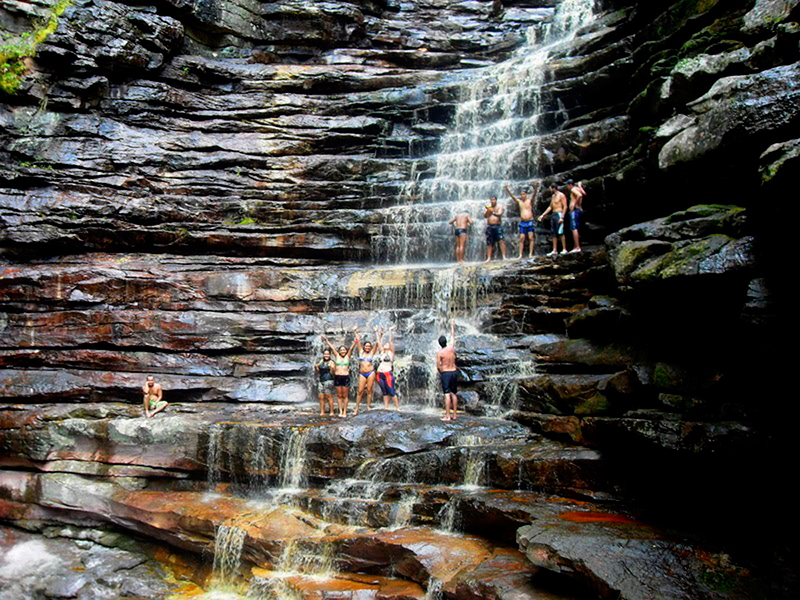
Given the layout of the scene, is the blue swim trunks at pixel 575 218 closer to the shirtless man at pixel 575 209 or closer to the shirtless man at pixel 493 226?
the shirtless man at pixel 575 209

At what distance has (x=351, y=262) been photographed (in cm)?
1781

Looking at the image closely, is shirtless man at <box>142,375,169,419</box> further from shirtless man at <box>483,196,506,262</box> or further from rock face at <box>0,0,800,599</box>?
shirtless man at <box>483,196,506,262</box>

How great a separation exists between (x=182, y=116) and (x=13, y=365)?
10507 mm

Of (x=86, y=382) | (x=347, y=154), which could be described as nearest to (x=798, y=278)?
(x=86, y=382)

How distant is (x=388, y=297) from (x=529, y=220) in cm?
432

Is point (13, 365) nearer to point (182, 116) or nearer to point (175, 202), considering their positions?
point (175, 202)

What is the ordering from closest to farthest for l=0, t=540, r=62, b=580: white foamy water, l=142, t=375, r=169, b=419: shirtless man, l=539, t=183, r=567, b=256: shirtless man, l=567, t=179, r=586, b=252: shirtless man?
1. l=0, t=540, r=62, b=580: white foamy water
2. l=142, t=375, r=169, b=419: shirtless man
3. l=567, t=179, r=586, b=252: shirtless man
4. l=539, t=183, r=567, b=256: shirtless man

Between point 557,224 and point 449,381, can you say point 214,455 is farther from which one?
point 557,224

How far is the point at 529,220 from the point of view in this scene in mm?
15516

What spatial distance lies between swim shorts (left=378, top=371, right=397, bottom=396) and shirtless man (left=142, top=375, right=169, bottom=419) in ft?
17.0

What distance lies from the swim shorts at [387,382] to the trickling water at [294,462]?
2.54m

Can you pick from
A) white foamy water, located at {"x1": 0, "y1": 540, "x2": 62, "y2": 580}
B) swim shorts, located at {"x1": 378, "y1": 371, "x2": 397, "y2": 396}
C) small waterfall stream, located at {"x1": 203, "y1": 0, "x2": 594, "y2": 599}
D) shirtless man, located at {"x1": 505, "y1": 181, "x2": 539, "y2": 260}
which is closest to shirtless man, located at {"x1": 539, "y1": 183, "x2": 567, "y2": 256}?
shirtless man, located at {"x1": 505, "y1": 181, "x2": 539, "y2": 260}

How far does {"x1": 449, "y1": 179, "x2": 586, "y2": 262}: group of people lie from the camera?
47.9 feet

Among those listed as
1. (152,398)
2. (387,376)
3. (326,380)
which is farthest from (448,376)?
(152,398)
